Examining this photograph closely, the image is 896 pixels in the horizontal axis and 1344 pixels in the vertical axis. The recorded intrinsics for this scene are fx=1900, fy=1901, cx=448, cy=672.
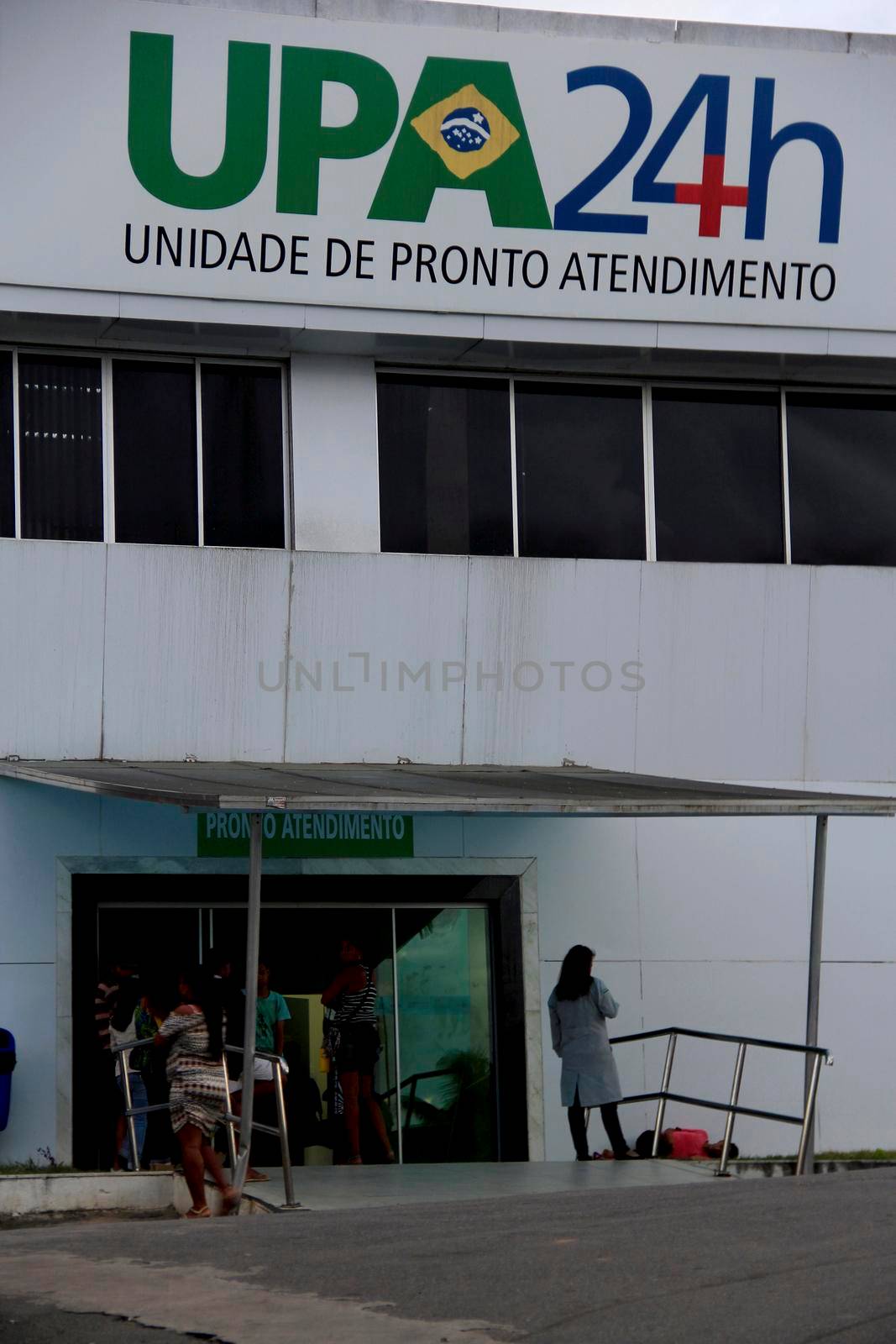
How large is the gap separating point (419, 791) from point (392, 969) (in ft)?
15.2

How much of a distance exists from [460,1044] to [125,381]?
621 cm

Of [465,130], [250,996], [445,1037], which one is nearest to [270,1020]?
[445,1037]

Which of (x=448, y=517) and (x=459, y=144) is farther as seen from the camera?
(x=448, y=517)

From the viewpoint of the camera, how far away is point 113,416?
15.7 m

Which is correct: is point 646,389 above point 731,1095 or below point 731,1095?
above

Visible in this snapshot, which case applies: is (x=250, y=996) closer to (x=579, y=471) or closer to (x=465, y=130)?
(x=579, y=471)

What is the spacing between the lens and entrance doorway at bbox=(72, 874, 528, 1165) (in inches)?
607

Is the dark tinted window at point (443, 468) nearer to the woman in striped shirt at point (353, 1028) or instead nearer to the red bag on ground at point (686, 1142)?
the woman in striped shirt at point (353, 1028)

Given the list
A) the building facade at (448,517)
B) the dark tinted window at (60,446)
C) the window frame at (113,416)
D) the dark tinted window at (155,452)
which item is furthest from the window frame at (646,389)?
the dark tinted window at (60,446)

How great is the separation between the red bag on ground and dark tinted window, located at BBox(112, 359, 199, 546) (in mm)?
6141

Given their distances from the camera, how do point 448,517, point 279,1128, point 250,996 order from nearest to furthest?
1. point 250,996
2. point 279,1128
3. point 448,517

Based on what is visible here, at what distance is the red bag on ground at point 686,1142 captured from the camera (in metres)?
14.9

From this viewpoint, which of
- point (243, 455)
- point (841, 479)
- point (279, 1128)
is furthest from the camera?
point (841, 479)

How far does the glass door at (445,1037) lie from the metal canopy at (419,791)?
6.02 feet
